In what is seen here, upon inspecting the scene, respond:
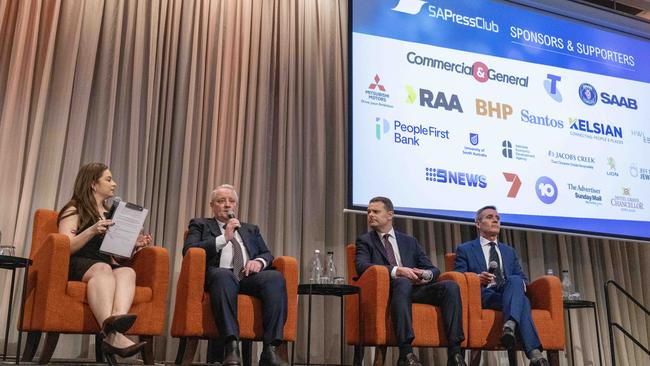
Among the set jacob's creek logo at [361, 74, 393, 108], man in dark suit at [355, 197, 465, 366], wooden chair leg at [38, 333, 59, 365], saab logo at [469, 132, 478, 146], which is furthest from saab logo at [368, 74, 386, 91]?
wooden chair leg at [38, 333, 59, 365]

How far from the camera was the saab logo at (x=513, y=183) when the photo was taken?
5.18 metres

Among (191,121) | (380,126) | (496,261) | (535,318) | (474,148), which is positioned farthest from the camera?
(474,148)

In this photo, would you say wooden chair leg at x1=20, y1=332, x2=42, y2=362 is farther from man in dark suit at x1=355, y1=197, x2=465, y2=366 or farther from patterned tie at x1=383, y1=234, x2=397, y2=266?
patterned tie at x1=383, y1=234, x2=397, y2=266

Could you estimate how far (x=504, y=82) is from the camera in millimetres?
5406

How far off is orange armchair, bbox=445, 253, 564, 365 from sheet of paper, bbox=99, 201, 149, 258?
1.92m

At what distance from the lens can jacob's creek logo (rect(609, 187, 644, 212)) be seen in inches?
220

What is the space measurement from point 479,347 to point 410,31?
Result: 7.94ft

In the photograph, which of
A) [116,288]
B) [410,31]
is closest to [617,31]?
[410,31]

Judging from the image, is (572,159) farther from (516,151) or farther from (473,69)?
(473,69)

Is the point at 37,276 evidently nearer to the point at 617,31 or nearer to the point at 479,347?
the point at 479,347

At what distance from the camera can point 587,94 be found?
573cm

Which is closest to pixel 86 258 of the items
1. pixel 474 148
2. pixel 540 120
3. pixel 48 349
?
pixel 48 349

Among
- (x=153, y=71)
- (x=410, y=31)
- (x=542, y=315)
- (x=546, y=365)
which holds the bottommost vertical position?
(x=546, y=365)

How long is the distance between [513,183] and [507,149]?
0.87ft
